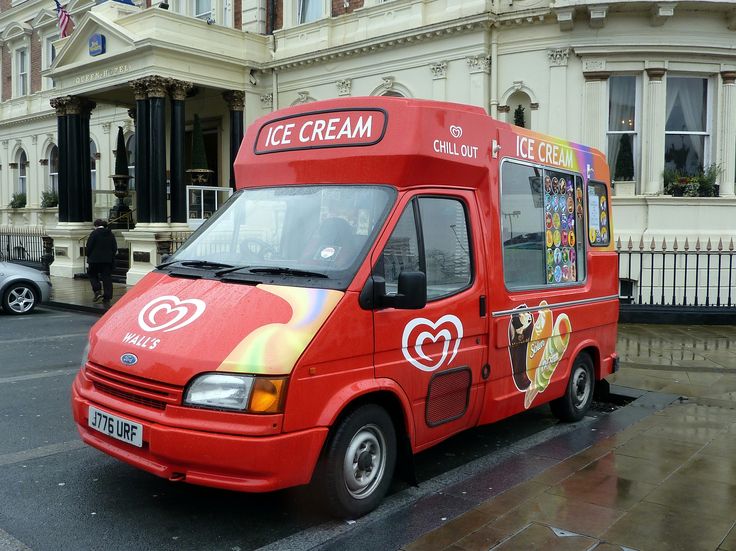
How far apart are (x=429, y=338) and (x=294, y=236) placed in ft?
3.56

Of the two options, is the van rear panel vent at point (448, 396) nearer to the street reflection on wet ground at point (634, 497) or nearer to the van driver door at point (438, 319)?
the van driver door at point (438, 319)

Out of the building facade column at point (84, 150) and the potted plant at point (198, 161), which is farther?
the building facade column at point (84, 150)

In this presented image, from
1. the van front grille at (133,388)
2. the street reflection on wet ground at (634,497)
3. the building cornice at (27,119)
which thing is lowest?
the street reflection on wet ground at (634,497)

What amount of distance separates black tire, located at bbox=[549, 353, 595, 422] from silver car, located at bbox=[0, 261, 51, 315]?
10.8 metres

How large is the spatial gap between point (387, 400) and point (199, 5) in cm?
2055

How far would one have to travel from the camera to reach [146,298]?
4.49 metres

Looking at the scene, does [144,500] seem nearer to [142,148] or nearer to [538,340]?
[538,340]

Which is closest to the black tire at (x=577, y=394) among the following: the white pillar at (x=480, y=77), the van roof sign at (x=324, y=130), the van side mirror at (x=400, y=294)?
the van side mirror at (x=400, y=294)

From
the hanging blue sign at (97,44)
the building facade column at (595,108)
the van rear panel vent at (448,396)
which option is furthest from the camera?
the hanging blue sign at (97,44)

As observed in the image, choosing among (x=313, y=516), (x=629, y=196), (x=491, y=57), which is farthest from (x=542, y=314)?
(x=491, y=57)

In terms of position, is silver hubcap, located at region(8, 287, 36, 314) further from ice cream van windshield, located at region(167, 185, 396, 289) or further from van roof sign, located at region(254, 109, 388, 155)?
van roof sign, located at region(254, 109, 388, 155)

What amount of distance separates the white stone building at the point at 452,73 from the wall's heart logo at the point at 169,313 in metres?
11.7

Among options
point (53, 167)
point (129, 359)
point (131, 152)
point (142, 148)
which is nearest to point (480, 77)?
point (142, 148)

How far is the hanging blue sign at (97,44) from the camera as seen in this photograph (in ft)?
61.0
